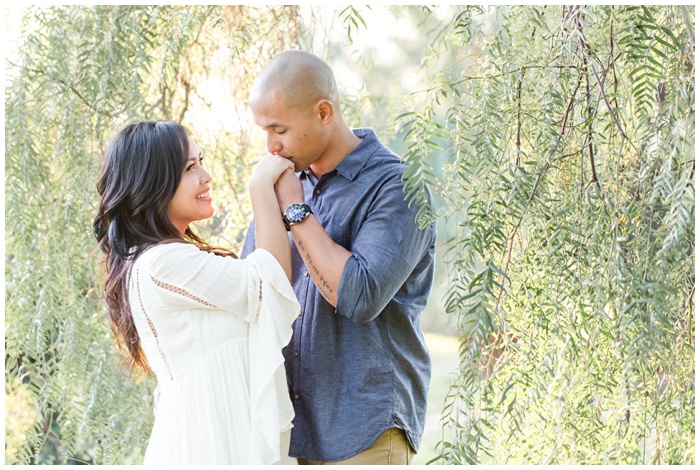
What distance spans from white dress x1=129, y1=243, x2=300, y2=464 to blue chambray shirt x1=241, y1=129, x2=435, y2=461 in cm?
9

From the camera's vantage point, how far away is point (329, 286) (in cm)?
152

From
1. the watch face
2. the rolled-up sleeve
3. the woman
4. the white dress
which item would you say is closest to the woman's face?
the woman

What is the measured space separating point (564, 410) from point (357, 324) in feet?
1.44

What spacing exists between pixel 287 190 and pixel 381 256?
241 millimetres

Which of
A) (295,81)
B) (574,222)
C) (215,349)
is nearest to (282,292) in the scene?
(215,349)

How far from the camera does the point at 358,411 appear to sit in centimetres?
162

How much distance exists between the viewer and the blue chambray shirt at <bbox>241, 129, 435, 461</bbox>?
5.17ft

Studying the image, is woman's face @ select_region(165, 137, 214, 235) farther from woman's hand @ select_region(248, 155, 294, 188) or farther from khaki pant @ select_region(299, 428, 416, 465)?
khaki pant @ select_region(299, 428, 416, 465)

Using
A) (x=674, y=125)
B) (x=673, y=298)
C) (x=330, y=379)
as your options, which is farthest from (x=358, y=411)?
(x=674, y=125)

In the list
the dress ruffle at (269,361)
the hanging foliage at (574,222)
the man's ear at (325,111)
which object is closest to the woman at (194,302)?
the dress ruffle at (269,361)

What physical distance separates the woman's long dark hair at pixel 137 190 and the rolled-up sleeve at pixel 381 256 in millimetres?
375

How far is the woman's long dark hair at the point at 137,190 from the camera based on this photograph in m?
1.65

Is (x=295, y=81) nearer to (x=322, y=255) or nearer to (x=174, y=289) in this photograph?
(x=322, y=255)

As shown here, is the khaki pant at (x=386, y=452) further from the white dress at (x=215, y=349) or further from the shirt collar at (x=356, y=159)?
the shirt collar at (x=356, y=159)
